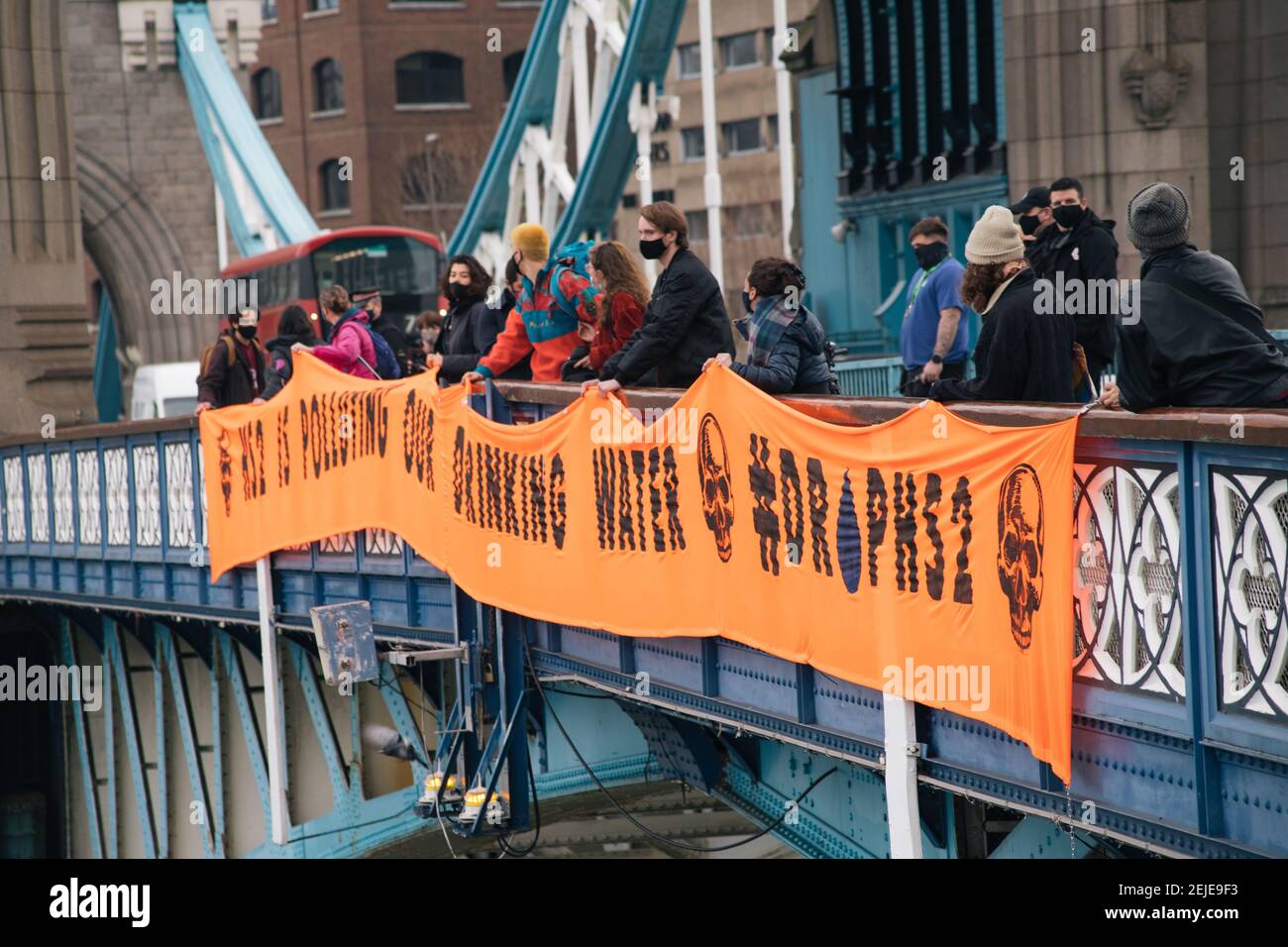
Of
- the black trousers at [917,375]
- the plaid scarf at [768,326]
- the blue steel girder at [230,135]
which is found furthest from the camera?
the blue steel girder at [230,135]

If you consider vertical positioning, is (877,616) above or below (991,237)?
below

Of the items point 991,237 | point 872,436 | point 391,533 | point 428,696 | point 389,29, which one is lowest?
point 428,696

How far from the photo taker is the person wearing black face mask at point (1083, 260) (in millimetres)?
9859

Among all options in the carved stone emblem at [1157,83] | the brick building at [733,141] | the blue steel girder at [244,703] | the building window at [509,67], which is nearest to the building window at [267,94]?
the building window at [509,67]

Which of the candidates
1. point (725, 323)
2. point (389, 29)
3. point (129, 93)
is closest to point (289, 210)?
point (129, 93)

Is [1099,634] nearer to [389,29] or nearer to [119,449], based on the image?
[119,449]

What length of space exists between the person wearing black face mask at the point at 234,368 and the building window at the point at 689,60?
183 feet

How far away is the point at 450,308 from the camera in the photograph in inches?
513

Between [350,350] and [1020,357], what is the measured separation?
730 centimetres

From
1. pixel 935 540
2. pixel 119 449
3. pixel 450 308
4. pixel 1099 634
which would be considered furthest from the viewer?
pixel 119 449

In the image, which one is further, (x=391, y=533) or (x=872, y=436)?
(x=391, y=533)

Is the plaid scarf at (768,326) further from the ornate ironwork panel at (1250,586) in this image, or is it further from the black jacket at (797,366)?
the ornate ironwork panel at (1250,586)

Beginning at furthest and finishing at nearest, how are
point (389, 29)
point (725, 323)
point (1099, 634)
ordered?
point (389, 29), point (725, 323), point (1099, 634)

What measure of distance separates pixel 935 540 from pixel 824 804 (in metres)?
3.11
